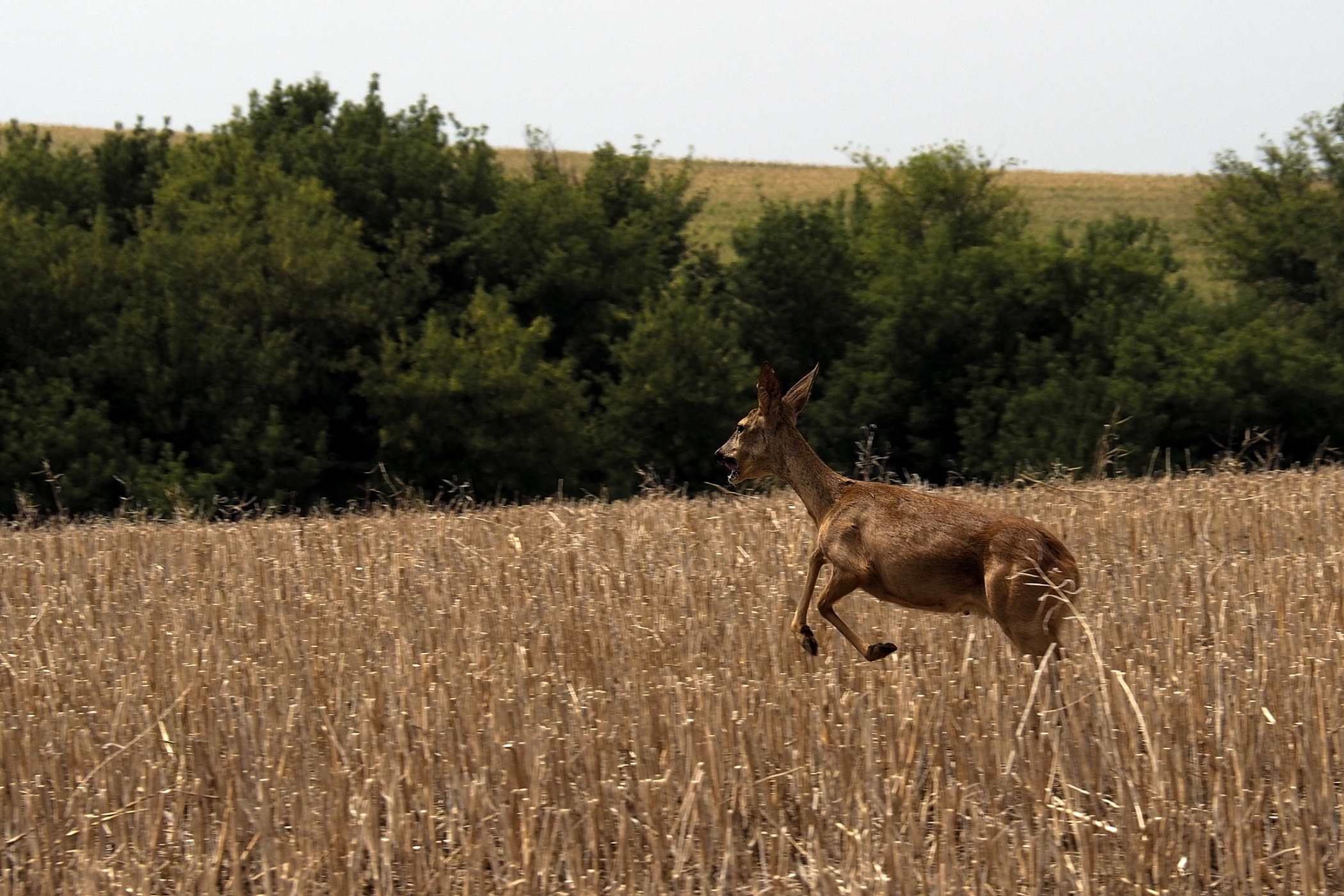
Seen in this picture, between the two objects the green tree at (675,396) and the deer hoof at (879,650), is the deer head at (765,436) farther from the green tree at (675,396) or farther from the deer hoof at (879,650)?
the green tree at (675,396)

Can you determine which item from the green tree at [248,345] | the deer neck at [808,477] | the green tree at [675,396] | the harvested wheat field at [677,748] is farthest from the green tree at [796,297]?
the deer neck at [808,477]

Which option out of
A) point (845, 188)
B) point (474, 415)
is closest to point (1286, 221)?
point (474, 415)

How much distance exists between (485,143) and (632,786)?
155ft

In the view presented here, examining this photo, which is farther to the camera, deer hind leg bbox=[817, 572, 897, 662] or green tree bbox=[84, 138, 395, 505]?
green tree bbox=[84, 138, 395, 505]

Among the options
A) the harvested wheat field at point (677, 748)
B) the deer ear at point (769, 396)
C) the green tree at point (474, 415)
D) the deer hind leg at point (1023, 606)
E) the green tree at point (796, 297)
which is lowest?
the green tree at point (474, 415)

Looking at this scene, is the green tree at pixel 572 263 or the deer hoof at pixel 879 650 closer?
the deer hoof at pixel 879 650

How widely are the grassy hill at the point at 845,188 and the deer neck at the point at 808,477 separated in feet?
227

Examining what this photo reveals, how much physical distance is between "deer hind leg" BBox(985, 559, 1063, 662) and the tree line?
26.4 m

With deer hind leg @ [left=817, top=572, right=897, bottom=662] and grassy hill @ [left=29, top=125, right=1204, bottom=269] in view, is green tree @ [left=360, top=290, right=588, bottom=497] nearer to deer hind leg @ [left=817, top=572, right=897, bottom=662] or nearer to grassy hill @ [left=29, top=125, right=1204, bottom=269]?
deer hind leg @ [left=817, top=572, right=897, bottom=662]

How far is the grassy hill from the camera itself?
3346 inches

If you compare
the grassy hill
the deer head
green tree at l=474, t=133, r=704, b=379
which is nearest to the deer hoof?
the deer head

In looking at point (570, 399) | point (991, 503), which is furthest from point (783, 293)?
point (991, 503)

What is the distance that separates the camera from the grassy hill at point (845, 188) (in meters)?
85.0

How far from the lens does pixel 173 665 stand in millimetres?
7191
